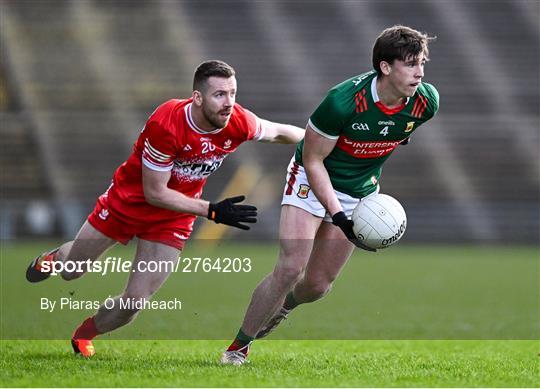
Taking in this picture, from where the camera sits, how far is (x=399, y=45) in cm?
612

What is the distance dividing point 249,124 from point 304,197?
0.68m

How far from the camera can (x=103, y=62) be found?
994 inches

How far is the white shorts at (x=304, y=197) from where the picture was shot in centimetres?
646

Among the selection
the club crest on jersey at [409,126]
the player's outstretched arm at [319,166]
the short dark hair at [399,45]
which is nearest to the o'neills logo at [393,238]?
the player's outstretched arm at [319,166]

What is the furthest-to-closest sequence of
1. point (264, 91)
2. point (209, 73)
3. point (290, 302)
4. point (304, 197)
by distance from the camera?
point (264, 91) < point (290, 302) < point (304, 197) < point (209, 73)

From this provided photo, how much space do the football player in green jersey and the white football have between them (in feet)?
0.29

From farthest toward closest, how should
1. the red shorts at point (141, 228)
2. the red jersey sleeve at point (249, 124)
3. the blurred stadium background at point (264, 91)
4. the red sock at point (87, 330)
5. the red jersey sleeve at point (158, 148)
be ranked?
the blurred stadium background at point (264, 91)
the red sock at point (87, 330)
the red shorts at point (141, 228)
the red jersey sleeve at point (249, 124)
the red jersey sleeve at point (158, 148)

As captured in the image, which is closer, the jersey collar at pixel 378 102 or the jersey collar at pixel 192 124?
the jersey collar at pixel 378 102

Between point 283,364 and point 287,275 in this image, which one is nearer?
point 287,275

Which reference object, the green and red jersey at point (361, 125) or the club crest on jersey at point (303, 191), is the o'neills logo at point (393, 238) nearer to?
the green and red jersey at point (361, 125)

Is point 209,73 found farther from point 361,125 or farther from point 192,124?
point 361,125

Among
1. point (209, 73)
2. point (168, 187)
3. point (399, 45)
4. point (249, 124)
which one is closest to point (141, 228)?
point (168, 187)

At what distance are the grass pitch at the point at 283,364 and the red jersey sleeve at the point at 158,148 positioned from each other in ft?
4.18

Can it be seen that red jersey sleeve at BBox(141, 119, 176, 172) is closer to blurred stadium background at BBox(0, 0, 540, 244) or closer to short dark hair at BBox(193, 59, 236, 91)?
short dark hair at BBox(193, 59, 236, 91)
